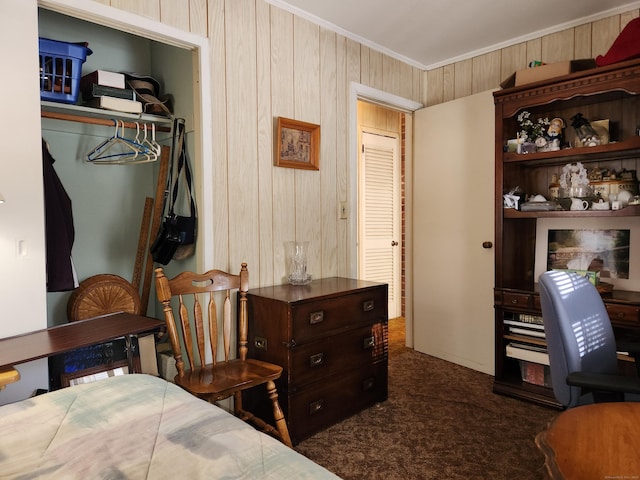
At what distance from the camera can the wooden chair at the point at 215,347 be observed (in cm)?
200

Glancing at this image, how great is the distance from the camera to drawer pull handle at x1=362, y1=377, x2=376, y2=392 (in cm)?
266

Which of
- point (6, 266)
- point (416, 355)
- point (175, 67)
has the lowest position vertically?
point (416, 355)

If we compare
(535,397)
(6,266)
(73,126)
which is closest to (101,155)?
(73,126)

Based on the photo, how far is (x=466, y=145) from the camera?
3395 mm

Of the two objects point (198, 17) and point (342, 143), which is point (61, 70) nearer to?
point (198, 17)

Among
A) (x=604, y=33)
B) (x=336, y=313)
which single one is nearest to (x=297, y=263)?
(x=336, y=313)

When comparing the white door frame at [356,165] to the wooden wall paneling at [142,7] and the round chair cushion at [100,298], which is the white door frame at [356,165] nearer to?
the wooden wall paneling at [142,7]

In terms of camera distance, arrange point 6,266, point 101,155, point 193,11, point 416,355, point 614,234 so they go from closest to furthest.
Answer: point 6,266 < point 193,11 < point 614,234 < point 101,155 < point 416,355

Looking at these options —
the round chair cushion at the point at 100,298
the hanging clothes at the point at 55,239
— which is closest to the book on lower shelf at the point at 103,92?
the hanging clothes at the point at 55,239

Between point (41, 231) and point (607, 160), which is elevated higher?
point (607, 160)

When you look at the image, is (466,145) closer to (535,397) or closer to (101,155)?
(535,397)

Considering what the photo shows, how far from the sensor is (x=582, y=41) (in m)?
2.98

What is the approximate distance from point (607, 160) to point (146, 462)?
10.2ft

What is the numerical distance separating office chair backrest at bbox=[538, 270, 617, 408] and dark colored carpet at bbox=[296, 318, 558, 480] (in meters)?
0.67
